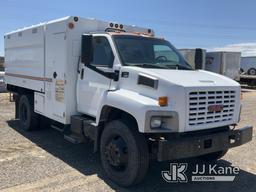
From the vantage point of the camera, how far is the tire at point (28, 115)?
29.6 feet

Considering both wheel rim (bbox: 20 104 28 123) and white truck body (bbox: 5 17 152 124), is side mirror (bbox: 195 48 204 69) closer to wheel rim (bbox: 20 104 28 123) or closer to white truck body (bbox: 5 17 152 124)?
white truck body (bbox: 5 17 152 124)

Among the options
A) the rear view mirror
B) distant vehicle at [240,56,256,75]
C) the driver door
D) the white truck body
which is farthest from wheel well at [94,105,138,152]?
distant vehicle at [240,56,256,75]

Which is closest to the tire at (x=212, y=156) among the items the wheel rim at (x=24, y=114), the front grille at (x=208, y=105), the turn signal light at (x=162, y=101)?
the front grille at (x=208, y=105)

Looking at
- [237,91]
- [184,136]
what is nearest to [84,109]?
[184,136]

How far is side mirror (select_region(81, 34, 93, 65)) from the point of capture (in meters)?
6.05

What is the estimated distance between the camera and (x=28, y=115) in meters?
9.10

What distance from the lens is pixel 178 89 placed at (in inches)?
197

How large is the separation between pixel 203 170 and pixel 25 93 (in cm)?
544

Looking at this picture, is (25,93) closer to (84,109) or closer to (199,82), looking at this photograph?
(84,109)

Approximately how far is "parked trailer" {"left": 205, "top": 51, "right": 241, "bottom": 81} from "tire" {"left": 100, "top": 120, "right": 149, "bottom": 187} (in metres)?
20.7

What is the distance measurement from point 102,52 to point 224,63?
66.4ft

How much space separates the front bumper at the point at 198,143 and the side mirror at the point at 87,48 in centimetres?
214

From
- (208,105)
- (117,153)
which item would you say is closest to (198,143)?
(208,105)

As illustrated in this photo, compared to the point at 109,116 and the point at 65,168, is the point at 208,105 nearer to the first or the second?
the point at 109,116
